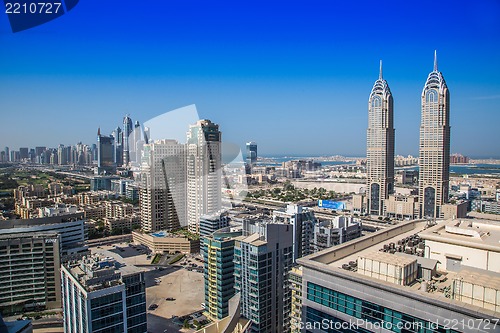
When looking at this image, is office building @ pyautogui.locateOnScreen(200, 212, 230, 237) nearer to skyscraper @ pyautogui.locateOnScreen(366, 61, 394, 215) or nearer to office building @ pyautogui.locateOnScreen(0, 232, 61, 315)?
office building @ pyautogui.locateOnScreen(0, 232, 61, 315)

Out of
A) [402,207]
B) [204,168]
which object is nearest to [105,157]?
[204,168]

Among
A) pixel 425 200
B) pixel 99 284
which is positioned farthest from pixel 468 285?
pixel 425 200

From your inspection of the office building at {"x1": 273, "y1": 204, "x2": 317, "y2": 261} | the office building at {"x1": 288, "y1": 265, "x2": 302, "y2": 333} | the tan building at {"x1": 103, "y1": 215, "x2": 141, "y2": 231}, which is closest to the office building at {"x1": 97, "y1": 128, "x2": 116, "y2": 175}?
the tan building at {"x1": 103, "y1": 215, "x2": 141, "y2": 231}

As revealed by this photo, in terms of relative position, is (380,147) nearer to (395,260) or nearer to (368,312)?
(395,260)

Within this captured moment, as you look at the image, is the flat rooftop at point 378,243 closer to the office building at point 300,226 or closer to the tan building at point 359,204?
the office building at point 300,226

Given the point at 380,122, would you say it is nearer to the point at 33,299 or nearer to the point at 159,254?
the point at 159,254

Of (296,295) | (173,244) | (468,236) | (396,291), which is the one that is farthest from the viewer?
Answer: (173,244)
